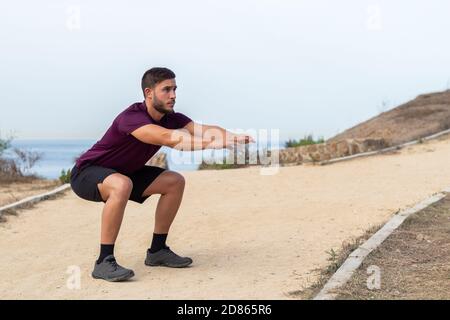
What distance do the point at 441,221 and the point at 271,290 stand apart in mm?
3069

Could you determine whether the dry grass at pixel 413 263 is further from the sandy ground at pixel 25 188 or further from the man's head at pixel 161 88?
the sandy ground at pixel 25 188

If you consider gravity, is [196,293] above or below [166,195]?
below

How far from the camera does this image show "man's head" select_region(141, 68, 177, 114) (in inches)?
226

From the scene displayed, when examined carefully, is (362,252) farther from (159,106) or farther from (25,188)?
(25,188)

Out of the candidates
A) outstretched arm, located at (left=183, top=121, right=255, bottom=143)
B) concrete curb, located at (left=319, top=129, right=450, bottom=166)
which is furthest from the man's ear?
concrete curb, located at (left=319, top=129, right=450, bottom=166)

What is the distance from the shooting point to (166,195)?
20.3 ft

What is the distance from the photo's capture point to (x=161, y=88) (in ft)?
18.8

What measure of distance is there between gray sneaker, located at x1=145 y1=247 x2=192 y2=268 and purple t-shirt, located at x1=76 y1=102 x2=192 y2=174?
2.41 feet

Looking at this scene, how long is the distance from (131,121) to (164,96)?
1.01 ft

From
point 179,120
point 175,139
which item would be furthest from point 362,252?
point 175,139
